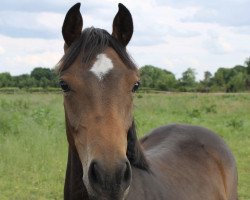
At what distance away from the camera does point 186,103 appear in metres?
25.4

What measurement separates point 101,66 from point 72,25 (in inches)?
17.0

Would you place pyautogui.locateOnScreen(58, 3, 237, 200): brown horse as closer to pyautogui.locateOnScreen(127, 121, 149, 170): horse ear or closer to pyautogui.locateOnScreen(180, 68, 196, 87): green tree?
pyautogui.locateOnScreen(127, 121, 149, 170): horse ear

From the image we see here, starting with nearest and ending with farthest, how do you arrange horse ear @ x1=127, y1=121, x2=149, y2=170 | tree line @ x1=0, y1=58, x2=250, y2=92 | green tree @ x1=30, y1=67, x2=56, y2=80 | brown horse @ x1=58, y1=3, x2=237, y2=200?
brown horse @ x1=58, y1=3, x2=237, y2=200, horse ear @ x1=127, y1=121, x2=149, y2=170, green tree @ x1=30, y1=67, x2=56, y2=80, tree line @ x1=0, y1=58, x2=250, y2=92

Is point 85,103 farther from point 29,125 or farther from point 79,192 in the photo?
point 29,125

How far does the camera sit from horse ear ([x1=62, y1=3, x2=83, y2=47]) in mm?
2719

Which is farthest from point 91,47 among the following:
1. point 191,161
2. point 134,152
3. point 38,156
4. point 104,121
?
point 38,156

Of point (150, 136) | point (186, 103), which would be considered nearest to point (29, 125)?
point (150, 136)

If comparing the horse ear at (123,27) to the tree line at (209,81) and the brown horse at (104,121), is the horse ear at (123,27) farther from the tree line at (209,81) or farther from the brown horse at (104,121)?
the tree line at (209,81)

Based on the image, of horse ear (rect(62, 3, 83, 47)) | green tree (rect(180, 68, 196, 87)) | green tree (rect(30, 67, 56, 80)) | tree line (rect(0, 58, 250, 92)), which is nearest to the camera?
horse ear (rect(62, 3, 83, 47))

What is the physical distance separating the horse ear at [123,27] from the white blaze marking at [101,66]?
11.2 inches

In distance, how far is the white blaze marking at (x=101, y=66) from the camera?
2477 mm

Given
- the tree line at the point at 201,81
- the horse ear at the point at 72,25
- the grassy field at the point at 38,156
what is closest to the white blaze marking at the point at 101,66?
the horse ear at the point at 72,25

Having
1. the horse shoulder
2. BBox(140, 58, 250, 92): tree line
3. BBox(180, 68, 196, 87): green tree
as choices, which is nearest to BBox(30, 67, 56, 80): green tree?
the horse shoulder

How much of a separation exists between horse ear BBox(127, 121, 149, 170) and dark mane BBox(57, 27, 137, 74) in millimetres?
481
